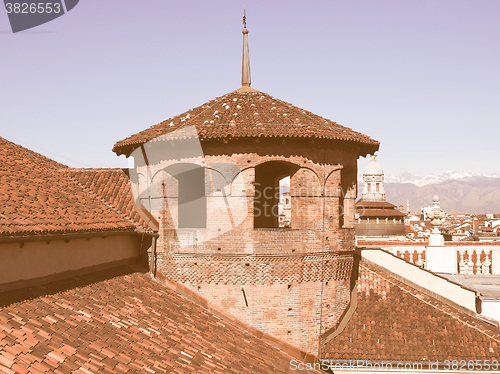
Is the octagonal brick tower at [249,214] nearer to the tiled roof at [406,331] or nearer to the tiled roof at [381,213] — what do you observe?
the tiled roof at [406,331]

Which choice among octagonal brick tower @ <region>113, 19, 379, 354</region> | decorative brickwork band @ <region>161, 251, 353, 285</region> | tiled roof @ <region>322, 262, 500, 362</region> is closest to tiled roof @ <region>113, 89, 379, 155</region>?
octagonal brick tower @ <region>113, 19, 379, 354</region>

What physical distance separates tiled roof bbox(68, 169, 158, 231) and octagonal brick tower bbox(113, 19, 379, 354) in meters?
0.29

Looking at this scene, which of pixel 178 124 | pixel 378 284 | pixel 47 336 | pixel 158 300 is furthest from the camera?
pixel 378 284

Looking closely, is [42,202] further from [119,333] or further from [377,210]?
[377,210]

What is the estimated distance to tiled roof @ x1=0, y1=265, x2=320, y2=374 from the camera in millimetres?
7762

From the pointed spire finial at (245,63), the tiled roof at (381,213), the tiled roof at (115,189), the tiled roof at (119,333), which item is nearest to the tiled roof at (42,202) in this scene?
the tiled roof at (115,189)

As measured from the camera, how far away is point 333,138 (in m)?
13.7

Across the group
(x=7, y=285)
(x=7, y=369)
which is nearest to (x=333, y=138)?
(x=7, y=285)

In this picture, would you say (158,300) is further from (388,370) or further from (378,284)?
(378,284)

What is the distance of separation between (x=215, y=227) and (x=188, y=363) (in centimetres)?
462

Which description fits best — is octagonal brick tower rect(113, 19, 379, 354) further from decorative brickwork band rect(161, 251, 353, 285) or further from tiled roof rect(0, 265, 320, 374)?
tiled roof rect(0, 265, 320, 374)

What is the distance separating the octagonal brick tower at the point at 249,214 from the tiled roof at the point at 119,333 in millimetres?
924

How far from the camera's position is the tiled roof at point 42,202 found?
9.62m

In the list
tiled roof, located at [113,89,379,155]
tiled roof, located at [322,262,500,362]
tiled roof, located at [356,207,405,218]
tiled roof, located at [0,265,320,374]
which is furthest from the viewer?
tiled roof, located at [356,207,405,218]
